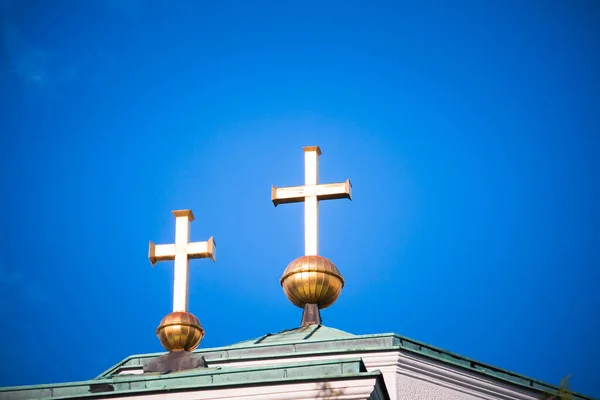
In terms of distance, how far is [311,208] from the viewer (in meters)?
24.6

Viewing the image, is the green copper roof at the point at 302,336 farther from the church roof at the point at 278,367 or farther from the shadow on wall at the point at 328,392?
the shadow on wall at the point at 328,392

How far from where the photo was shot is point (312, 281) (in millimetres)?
23828

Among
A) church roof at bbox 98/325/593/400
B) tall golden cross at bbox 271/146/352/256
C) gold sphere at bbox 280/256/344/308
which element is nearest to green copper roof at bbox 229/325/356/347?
church roof at bbox 98/325/593/400

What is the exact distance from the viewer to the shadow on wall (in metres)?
15.9

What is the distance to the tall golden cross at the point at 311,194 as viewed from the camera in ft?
80.0

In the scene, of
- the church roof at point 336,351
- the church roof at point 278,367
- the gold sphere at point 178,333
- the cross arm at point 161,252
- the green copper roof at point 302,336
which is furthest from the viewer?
the cross arm at point 161,252

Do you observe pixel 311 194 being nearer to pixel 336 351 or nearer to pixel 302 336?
pixel 302 336

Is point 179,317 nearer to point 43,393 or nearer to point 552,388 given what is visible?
point 43,393

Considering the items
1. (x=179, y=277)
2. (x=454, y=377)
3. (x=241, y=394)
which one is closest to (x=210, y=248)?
(x=179, y=277)

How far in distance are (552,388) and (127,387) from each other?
7336 mm

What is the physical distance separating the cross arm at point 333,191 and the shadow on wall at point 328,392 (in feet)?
29.2

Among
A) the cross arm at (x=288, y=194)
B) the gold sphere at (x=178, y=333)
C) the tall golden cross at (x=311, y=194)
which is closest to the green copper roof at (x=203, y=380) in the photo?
the gold sphere at (x=178, y=333)

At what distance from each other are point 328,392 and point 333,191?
9149mm

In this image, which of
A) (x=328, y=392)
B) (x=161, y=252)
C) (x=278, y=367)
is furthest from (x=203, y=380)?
(x=161, y=252)
